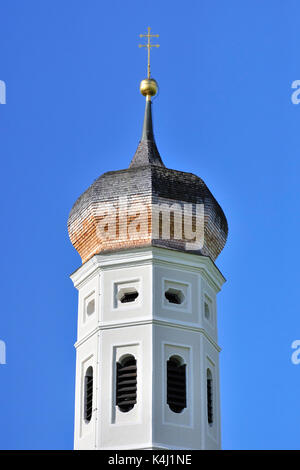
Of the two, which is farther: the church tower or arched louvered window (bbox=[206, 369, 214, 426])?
arched louvered window (bbox=[206, 369, 214, 426])

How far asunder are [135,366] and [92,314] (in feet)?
6.98

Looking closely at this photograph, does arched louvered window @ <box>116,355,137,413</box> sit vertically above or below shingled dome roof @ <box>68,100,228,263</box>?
below

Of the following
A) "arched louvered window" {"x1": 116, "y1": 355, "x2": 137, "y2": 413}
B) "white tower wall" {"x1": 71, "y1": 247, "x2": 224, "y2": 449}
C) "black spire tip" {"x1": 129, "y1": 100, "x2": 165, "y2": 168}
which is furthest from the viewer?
"black spire tip" {"x1": 129, "y1": 100, "x2": 165, "y2": 168}

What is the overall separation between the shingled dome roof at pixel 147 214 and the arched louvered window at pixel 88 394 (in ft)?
10.0

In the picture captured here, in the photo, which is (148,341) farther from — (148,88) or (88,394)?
(148,88)

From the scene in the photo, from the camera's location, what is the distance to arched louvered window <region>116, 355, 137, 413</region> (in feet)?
116

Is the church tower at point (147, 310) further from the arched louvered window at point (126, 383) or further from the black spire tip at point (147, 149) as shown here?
the black spire tip at point (147, 149)

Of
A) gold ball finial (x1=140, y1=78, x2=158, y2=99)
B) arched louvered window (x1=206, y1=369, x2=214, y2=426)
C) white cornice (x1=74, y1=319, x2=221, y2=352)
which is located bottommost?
arched louvered window (x1=206, y1=369, x2=214, y2=426)

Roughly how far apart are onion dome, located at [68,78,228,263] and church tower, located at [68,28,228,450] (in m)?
0.02

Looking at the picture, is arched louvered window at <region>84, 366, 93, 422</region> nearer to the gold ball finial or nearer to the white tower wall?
the white tower wall

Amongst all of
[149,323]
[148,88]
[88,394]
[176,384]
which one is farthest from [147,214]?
[148,88]

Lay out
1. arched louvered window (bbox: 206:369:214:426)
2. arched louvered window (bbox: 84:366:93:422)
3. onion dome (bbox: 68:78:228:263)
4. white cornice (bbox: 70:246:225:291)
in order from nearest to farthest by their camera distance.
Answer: arched louvered window (bbox: 84:366:93:422) → arched louvered window (bbox: 206:369:214:426) → white cornice (bbox: 70:246:225:291) → onion dome (bbox: 68:78:228:263)

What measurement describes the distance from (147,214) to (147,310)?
102 inches

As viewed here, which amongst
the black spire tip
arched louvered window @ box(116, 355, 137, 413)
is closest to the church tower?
arched louvered window @ box(116, 355, 137, 413)
